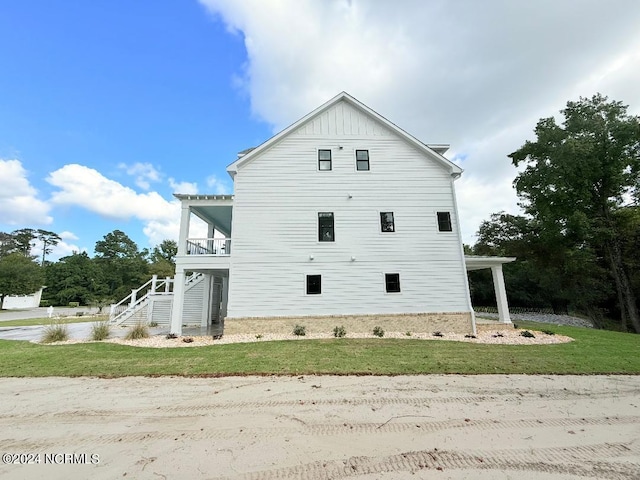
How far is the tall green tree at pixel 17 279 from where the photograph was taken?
33.3m

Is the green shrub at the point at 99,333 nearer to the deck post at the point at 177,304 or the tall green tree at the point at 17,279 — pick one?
the deck post at the point at 177,304

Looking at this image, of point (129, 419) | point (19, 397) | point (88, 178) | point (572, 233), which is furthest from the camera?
point (88, 178)

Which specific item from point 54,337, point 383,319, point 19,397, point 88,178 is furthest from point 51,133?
point 383,319

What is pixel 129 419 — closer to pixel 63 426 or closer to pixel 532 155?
pixel 63 426

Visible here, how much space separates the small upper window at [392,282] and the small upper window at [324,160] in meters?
5.71

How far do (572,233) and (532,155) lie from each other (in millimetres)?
6612

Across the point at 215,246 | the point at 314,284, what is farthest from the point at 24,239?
the point at 314,284

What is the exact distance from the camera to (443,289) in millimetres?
12625

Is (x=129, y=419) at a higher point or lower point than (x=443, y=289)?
lower

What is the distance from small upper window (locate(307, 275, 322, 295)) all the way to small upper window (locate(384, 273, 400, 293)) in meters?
2.92

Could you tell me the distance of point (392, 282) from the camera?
12602 mm

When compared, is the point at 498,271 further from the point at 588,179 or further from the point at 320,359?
the point at 588,179

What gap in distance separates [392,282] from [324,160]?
21.3ft

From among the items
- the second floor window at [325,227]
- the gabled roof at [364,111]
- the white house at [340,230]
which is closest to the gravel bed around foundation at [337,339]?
the white house at [340,230]
